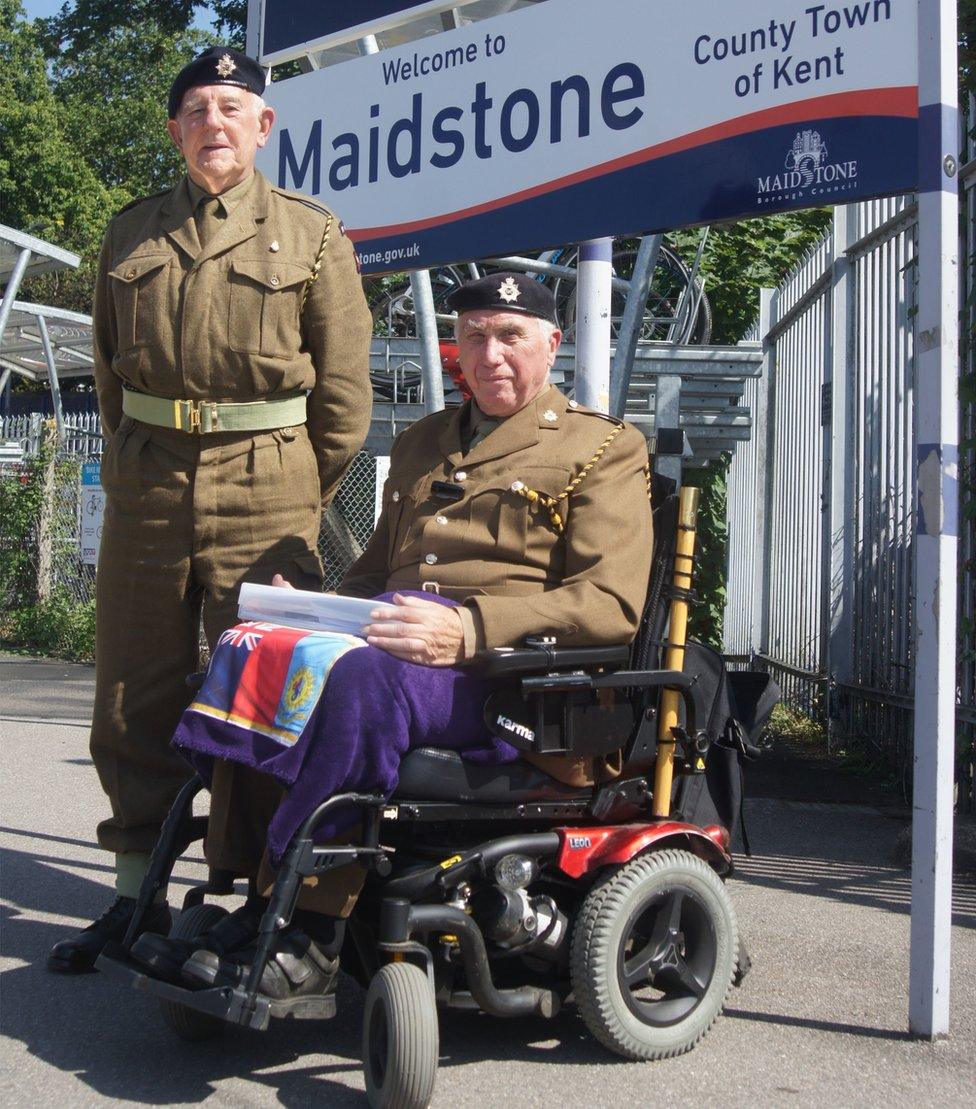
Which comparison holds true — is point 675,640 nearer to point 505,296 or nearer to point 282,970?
point 505,296

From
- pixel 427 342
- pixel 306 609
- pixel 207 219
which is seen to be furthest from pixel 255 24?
pixel 306 609

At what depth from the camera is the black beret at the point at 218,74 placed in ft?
12.1

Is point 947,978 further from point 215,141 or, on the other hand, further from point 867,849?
point 215,141

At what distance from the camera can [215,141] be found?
3.72 meters

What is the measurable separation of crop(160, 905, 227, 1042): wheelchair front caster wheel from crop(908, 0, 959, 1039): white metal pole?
1565mm

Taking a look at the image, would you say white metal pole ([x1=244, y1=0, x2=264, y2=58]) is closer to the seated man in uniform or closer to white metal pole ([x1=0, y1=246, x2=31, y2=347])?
the seated man in uniform

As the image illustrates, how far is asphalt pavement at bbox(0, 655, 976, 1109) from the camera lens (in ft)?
9.56

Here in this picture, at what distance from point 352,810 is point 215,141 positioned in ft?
6.19

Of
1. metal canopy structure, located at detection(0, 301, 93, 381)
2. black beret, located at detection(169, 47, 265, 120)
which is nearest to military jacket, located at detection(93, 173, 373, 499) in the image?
black beret, located at detection(169, 47, 265, 120)

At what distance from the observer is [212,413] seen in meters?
3.67

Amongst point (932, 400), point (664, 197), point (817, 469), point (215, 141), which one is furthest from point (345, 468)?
point (817, 469)

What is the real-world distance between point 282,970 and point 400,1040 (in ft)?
0.90

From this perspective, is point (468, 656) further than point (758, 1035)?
No

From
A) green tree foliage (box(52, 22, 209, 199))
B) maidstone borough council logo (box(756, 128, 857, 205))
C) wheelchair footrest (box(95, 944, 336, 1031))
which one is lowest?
wheelchair footrest (box(95, 944, 336, 1031))
